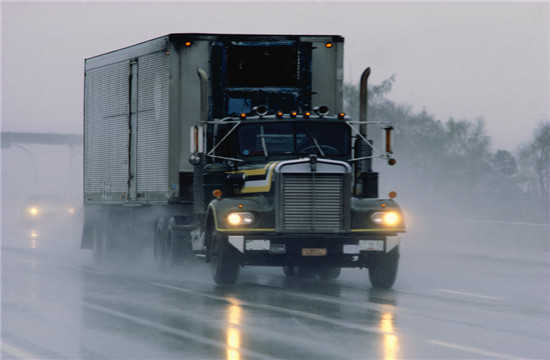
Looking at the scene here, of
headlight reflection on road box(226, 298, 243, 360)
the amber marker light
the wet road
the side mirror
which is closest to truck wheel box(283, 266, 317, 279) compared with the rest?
the wet road

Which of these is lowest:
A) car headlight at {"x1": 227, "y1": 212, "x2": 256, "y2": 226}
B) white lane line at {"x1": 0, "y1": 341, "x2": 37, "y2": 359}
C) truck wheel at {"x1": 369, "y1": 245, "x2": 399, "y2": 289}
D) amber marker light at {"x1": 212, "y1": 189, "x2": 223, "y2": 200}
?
white lane line at {"x1": 0, "y1": 341, "x2": 37, "y2": 359}

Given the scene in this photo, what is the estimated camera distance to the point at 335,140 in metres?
17.1

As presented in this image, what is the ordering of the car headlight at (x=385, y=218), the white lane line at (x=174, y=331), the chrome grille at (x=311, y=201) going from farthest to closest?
the car headlight at (x=385, y=218), the chrome grille at (x=311, y=201), the white lane line at (x=174, y=331)

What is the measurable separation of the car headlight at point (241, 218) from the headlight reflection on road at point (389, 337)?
3650mm

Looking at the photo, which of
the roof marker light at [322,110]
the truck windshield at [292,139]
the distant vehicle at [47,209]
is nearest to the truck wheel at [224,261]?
the truck windshield at [292,139]

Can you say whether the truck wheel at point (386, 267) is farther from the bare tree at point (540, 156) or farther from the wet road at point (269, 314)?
the bare tree at point (540, 156)

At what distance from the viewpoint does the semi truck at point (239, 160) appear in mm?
15742

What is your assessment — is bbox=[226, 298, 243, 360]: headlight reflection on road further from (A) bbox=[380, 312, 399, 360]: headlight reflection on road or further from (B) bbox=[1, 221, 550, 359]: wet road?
(A) bbox=[380, 312, 399, 360]: headlight reflection on road

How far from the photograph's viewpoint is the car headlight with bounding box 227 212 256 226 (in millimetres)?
15742

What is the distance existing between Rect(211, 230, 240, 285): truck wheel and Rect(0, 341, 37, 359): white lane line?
6.23m

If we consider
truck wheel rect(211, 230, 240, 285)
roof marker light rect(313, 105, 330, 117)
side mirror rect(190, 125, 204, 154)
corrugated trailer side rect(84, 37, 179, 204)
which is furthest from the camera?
corrugated trailer side rect(84, 37, 179, 204)

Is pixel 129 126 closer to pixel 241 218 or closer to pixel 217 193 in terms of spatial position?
pixel 217 193

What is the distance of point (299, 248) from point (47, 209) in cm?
3927

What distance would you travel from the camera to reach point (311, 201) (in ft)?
51.5
